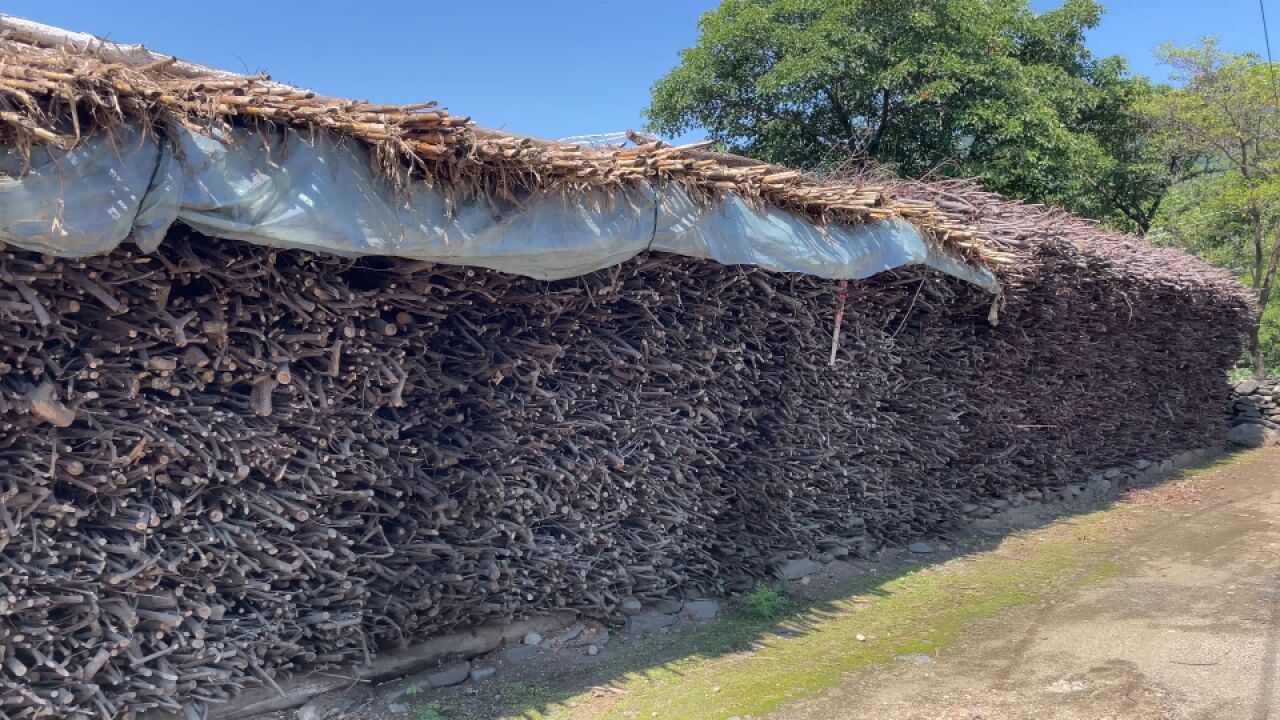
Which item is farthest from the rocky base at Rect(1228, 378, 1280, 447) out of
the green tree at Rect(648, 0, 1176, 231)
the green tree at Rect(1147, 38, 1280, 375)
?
the green tree at Rect(648, 0, 1176, 231)

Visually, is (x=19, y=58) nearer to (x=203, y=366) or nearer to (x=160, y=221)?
(x=160, y=221)

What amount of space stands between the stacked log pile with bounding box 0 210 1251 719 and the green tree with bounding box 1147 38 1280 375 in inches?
534

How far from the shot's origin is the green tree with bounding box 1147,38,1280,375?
17.0m

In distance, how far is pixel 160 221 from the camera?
3143 mm

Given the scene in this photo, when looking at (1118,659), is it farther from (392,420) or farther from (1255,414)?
(1255,414)

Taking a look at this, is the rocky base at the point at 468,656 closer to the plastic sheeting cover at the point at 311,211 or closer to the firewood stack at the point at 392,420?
the firewood stack at the point at 392,420

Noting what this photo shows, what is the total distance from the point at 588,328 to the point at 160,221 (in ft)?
7.68

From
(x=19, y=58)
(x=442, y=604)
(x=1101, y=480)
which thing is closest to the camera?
(x=19, y=58)

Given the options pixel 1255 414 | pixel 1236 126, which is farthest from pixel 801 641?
pixel 1236 126

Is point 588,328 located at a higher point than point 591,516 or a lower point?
higher

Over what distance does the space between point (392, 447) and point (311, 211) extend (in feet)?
4.08

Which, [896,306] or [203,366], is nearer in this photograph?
[203,366]

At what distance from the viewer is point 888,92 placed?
42.7ft

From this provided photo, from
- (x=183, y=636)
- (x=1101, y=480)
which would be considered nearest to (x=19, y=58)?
(x=183, y=636)
